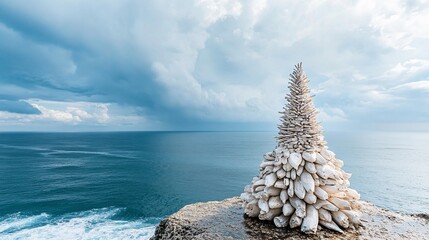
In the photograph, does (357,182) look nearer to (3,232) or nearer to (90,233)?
(90,233)

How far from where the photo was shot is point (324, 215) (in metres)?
11.2

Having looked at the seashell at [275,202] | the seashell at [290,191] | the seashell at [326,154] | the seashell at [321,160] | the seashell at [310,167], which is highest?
the seashell at [326,154]

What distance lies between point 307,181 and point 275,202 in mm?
1696

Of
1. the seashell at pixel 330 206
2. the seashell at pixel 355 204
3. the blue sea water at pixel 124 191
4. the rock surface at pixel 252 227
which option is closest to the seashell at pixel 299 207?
the rock surface at pixel 252 227

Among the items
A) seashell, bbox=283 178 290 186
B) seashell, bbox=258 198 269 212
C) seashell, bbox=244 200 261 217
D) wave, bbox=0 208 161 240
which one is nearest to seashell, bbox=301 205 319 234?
seashell, bbox=283 178 290 186

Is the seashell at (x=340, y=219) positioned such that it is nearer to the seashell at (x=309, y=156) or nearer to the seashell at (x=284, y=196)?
the seashell at (x=284, y=196)

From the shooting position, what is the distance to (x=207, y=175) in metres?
70.2

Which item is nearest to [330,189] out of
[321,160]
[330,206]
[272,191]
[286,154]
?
[330,206]

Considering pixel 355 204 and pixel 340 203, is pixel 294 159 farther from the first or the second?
pixel 355 204

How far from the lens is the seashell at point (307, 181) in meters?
11.0

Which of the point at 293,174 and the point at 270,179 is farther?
the point at 270,179

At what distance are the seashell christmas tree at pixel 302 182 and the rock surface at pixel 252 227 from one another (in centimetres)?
46

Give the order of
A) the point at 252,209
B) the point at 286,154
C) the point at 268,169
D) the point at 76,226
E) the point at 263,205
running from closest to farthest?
the point at 286,154 → the point at 263,205 → the point at 268,169 → the point at 252,209 → the point at 76,226

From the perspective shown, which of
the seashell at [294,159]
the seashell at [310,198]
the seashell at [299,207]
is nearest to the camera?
the seashell at [310,198]
